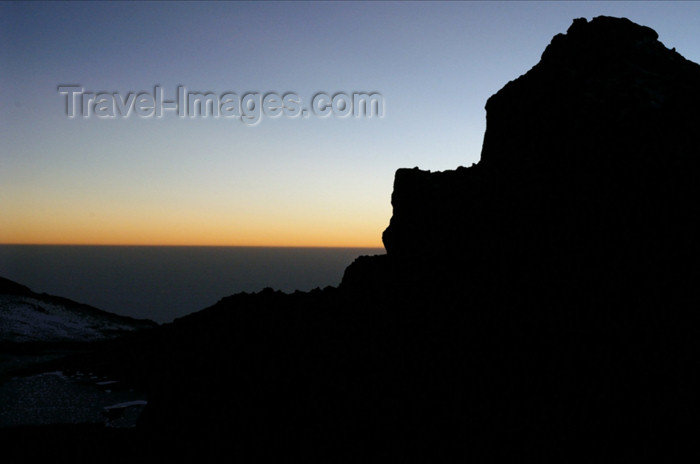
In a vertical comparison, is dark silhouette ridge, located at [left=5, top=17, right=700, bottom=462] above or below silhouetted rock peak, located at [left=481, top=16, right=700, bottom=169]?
below

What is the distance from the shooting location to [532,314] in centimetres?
1080

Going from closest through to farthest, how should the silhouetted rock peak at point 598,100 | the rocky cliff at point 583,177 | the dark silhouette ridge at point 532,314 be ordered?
the dark silhouette ridge at point 532,314 → the rocky cliff at point 583,177 → the silhouetted rock peak at point 598,100

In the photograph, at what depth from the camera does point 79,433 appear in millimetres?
20328

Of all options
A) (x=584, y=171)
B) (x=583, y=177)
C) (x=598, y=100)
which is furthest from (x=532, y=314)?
(x=598, y=100)

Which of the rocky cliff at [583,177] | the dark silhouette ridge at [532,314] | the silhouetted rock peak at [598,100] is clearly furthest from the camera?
the silhouetted rock peak at [598,100]

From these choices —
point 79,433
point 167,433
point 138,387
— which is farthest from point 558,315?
point 138,387

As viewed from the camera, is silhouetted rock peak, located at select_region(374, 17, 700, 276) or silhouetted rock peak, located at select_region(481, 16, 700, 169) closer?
silhouetted rock peak, located at select_region(374, 17, 700, 276)

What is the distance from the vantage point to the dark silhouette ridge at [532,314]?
9.28 metres

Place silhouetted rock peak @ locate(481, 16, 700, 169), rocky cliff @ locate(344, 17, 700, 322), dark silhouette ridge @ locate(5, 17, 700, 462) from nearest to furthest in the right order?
dark silhouette ridge @ locate(5, 17, 700, 462)
rocky cliff @ locate(344, 17, 700, 322)
silhouetted rock peak @ locate(481, 16, 700, 169)

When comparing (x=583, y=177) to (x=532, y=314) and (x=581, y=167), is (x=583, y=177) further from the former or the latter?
(x=532, y=314)

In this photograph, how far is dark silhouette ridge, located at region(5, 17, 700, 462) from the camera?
9281 millimetres

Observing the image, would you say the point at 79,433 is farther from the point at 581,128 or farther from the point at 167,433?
the point at 581,128

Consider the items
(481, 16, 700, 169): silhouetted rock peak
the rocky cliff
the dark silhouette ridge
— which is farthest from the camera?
(481, 16, 700, 169): silhouetted rock peak

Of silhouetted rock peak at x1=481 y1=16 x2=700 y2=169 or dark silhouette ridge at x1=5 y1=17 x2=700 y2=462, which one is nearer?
dark silhouette ridge at x1=5 y1=17 x2=700 y2=462
